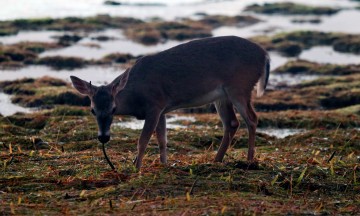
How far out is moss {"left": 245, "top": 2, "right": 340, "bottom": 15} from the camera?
75.2 meters

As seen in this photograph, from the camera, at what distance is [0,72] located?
37281 millimetres

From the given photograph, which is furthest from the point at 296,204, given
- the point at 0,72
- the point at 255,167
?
the point at 0,72

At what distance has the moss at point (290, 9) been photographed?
75188 mm

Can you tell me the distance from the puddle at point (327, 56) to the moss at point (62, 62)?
14.1 meters

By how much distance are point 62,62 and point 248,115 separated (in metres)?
27.5

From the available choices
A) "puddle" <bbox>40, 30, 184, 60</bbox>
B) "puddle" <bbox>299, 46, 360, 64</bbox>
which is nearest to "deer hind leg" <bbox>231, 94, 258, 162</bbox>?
"puddle" <bbox>40, 30, 184, 60</bbox>

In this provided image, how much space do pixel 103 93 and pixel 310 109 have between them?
700 inches

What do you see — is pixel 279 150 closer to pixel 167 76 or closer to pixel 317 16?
pixel 167 76

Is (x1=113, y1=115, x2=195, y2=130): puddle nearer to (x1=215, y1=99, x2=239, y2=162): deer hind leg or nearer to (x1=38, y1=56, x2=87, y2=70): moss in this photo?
(x1=215, y1=99, x2=239, y2=162): deer hind leg

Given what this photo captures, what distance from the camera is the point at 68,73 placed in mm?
38219

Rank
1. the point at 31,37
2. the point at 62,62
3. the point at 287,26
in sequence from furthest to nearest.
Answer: the point at 287,26 → the point at 31,37 → the point at 62,62

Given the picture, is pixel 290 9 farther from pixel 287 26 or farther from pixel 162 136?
pixel 162 136

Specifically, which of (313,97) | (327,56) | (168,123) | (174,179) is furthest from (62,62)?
(174,179)

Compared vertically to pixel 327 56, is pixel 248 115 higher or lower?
higher
